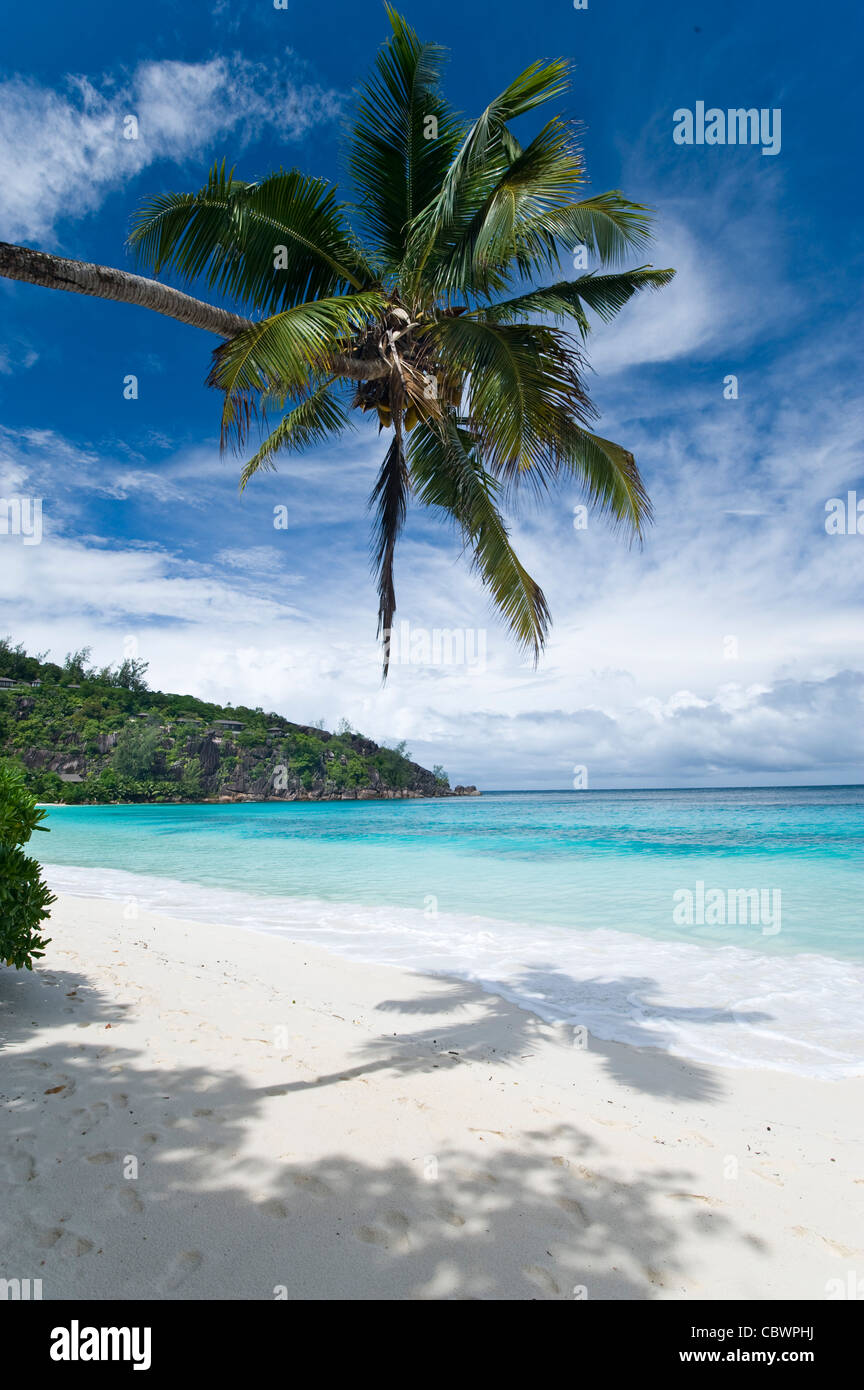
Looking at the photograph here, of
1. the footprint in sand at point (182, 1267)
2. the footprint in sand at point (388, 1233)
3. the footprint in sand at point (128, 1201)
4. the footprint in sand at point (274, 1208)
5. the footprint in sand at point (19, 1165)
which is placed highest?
the footprint in sand at point (19, 1165)

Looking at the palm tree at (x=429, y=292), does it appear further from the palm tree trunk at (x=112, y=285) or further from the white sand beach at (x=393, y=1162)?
the white sand beach at (x=393, y=1162)

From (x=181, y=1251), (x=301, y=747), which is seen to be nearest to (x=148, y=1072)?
(x=181, y=1251)

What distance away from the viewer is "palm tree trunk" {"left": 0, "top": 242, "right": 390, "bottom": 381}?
11.4 ft

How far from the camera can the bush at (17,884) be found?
437 cm

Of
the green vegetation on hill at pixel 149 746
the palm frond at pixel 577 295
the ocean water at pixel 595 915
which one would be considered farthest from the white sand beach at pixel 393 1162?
the green vegetation on hill at pixel 149 746

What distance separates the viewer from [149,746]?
59844 mm

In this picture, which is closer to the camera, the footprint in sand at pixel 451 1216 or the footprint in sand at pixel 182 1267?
the footprint in sand at pixel 182 1267

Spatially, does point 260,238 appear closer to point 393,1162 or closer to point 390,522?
point 390,522

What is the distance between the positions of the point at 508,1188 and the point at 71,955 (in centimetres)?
501

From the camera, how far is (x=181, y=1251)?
7.50 feet

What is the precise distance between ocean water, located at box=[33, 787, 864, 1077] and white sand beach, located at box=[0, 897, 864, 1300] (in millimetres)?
1195

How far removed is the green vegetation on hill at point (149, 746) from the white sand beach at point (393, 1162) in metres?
57.4

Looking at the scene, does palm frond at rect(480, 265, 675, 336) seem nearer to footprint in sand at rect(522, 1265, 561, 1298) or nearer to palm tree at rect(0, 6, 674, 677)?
palm tree at rect(0, 6, 674, 677)

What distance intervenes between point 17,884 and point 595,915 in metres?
8.72
